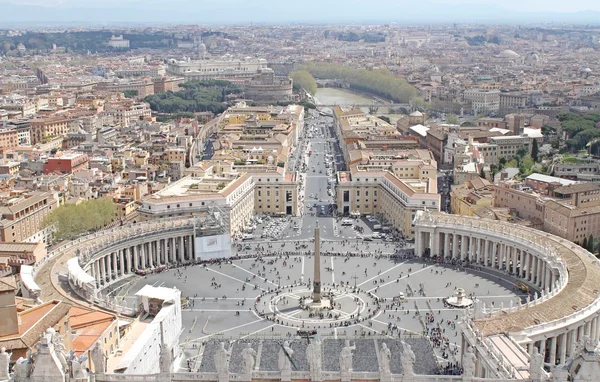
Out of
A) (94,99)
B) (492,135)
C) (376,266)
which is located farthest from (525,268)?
(94,99)

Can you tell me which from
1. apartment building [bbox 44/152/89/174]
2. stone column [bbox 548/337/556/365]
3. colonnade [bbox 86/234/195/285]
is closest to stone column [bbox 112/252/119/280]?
colonnade [bbox 86/234/195/285]

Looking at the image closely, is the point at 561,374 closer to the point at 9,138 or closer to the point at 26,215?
the point at 26,215

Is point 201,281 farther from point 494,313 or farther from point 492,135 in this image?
point 492,135

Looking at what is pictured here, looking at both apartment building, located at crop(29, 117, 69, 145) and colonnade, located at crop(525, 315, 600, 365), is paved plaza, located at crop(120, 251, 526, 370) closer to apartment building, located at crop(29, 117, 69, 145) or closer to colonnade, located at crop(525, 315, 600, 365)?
colonnade, located at crop(525, 315, 600, 365)

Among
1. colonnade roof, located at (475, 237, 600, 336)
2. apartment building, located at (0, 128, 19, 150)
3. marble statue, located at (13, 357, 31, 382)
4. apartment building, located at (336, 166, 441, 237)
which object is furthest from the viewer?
apartment building, located at (0, 128, 19, 150)

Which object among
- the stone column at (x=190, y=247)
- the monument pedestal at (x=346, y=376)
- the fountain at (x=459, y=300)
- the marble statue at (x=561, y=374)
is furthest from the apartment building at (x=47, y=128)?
the marble statue at (x=561, y=374)

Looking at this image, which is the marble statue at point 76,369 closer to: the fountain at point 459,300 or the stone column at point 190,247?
the fountain at point 459,300
